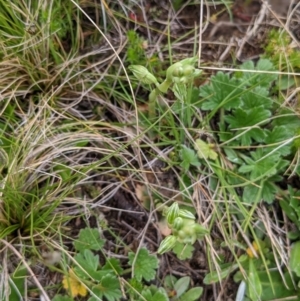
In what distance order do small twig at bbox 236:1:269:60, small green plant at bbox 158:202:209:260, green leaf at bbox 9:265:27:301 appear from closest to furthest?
small green plant at bbox 158:202:209:260 < green leaf at bbox 9:265:27:301 < small twig at bbox 236:1:269:60

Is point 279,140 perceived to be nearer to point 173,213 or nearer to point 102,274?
point 173,213

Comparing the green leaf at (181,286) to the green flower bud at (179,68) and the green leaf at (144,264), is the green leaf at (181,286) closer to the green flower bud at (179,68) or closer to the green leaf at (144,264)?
the green leaf at (144,264)

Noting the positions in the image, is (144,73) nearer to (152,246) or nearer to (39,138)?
(39,138)

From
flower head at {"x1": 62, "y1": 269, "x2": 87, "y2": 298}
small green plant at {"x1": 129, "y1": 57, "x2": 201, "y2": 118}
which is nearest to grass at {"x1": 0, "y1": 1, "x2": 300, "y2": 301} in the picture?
flower head at {"x1": 62, "y1": 269, "x2": 87, "y2": 298}

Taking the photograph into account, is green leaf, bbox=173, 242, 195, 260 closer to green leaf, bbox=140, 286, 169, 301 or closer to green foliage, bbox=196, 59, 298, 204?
green leaf, bbox=140, 286, 169, 301

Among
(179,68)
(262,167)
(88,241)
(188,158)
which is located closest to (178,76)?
(179,68)

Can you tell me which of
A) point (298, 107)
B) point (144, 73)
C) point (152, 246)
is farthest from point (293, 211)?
point (144, 73)

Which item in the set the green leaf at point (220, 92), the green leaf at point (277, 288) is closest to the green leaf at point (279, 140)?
the green leaf at point (220, 92)
